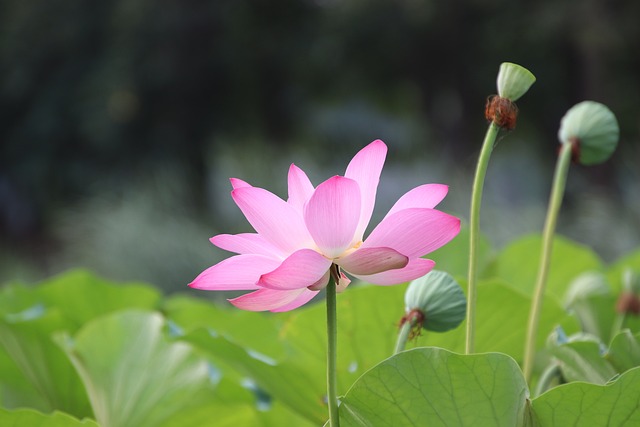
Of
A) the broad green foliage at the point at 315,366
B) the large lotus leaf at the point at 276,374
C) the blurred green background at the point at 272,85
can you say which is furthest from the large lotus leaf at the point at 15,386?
the blurred green background at the point at 272,85

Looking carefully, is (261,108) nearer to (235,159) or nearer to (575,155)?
(235,159)

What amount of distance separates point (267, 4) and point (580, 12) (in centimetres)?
307

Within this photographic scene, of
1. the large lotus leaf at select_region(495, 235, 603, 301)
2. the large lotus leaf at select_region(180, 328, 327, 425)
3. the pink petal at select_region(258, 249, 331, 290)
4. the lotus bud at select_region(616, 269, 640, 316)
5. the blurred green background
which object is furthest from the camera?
the blurred green background

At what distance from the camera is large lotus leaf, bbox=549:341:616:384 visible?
0.99 feet

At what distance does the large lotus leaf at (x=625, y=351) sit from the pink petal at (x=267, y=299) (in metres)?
0.13

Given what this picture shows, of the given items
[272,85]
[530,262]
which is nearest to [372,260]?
[530,262]

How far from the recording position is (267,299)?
0.26 meters

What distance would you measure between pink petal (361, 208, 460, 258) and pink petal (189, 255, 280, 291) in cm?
3

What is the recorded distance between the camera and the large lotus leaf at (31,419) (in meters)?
0.29

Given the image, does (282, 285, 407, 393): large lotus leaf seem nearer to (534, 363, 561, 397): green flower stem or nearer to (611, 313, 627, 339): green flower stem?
(534, 363, 561, 397): green flower stem

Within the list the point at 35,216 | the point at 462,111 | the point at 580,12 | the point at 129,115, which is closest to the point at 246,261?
the point at 580,12

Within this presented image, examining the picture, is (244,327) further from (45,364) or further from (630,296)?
(630,296)

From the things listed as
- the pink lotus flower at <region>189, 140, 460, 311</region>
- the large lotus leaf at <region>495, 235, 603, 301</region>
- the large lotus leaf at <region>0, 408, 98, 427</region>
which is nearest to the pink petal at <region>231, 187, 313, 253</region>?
the pink lotus flower at <region>189, 140, 460, 311</region>

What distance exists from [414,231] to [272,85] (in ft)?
24.6
